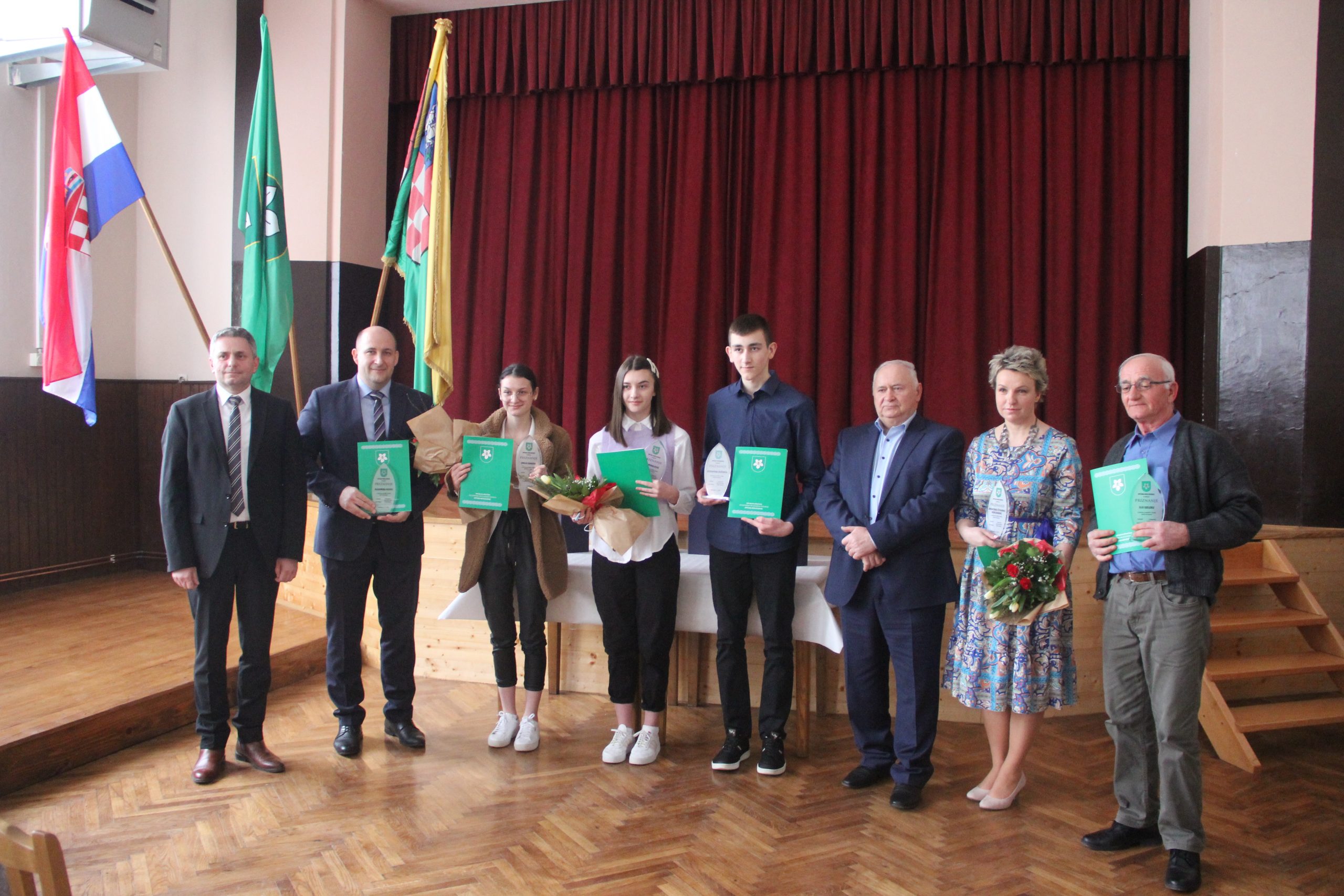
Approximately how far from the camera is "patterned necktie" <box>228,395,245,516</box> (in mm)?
2990

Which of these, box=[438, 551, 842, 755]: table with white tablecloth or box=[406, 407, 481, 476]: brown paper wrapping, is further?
box=[438, 551, 842, 755]: table with white tablecloth

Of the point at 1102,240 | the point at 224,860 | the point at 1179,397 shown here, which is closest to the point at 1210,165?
the point at 1102,240

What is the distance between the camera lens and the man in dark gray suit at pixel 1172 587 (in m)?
2.39

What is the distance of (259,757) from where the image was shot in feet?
10.3

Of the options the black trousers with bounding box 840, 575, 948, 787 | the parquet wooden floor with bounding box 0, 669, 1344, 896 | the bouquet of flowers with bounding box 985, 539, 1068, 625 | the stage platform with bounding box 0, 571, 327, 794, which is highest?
the bouquet of flowers with bounding box 985, 539, 1068, 625

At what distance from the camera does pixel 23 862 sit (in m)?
1.07

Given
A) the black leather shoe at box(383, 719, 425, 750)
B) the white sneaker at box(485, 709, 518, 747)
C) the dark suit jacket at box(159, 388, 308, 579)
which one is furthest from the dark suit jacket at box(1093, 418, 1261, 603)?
the dark suit jacket at box(159, 388, 308, 579)

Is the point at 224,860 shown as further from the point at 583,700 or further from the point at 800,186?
the point at 800,186

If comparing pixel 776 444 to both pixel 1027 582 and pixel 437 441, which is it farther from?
pixel 437 441

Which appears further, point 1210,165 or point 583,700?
point 1210,165

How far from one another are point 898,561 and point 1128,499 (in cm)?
73

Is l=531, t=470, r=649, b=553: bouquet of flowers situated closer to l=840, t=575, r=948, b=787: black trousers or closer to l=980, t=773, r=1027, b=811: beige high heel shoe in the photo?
l=840, t=575, r=948, b=787: black trousers

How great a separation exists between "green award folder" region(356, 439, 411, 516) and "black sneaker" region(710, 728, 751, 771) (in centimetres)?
147

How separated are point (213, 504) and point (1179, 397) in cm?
495
